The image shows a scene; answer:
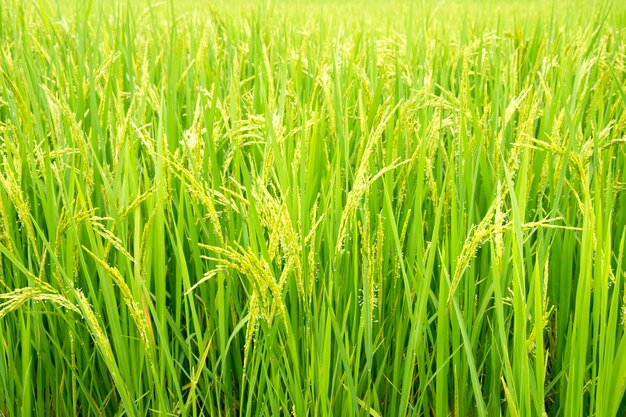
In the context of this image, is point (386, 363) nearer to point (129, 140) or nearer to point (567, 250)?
point (567, 250)

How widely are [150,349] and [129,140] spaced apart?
0.44m

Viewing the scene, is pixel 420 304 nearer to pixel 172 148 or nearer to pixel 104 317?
pixel 104 317

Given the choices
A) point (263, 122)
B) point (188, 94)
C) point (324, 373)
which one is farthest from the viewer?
point (188, 94)

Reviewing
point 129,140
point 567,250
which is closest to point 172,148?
point 129,140

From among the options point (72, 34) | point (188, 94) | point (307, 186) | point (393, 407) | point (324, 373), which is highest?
point (72, 34)

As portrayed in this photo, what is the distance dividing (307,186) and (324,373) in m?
0.35

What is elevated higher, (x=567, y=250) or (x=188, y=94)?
(x=188, y=94)

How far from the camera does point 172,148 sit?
135 cm

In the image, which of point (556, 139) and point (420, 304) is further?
point (556, 139)

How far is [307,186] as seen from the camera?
3.59 feet

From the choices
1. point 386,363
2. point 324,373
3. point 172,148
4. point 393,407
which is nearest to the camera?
point 324,373

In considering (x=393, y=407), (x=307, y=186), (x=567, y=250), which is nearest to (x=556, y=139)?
(x=567, y=250)

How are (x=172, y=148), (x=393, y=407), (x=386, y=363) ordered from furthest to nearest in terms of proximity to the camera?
(x=172, y=148) < (x=386, y=363) < (x=393, y=407)

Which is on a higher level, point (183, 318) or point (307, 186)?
point (307, 186)
